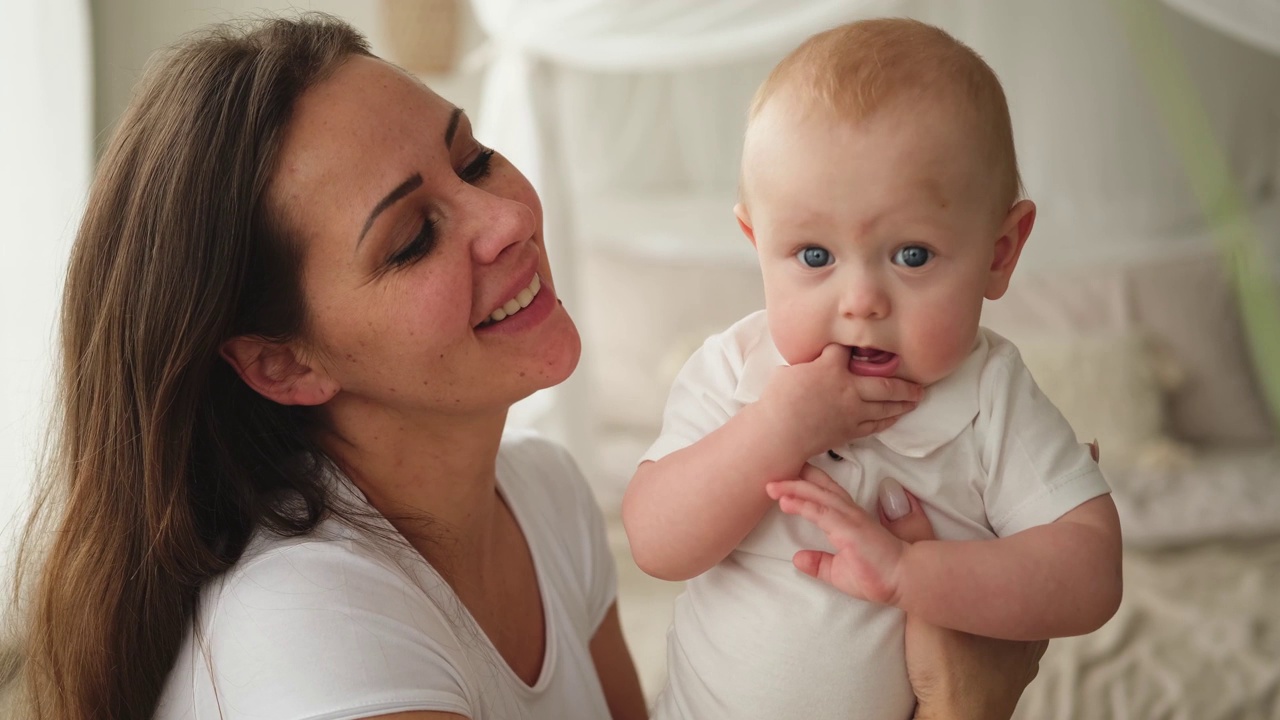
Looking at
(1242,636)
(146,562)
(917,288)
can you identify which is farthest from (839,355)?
(1242,636)

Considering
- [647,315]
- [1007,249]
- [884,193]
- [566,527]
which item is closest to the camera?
[884,193]

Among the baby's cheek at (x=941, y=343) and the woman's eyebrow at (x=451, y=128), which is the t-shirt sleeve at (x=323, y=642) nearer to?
the woman's eyebrow at (x=451, y=128)

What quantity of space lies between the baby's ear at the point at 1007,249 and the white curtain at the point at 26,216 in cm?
200

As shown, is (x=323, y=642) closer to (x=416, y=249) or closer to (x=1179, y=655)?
(x=416, y=249)

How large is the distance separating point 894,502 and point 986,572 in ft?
0.39

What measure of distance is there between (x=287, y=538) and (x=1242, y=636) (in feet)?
7.13

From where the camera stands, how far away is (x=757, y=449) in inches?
43.9

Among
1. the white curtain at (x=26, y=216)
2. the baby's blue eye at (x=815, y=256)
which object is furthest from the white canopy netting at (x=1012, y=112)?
the baby's blue eye at (x=815, y=256)

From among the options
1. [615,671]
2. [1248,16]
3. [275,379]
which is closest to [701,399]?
[275,379]

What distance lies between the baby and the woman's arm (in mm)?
493

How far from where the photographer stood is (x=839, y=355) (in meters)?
1.13

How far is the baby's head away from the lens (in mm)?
1064

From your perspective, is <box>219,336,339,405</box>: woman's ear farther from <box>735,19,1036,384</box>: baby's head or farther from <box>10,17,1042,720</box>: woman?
<box>735,19,1036,384</box>: baby's head

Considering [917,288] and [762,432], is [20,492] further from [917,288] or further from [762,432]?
[917,288]
